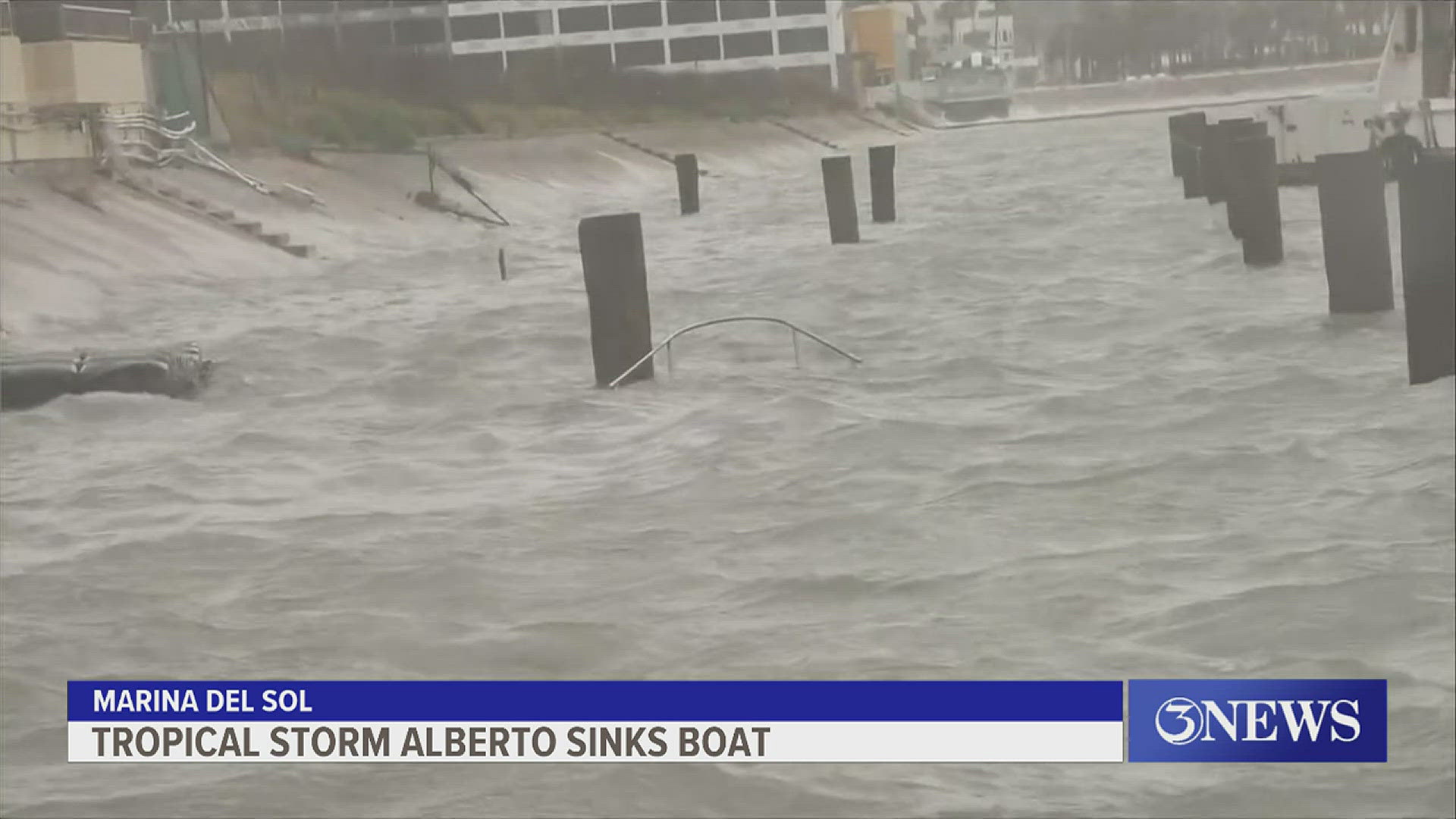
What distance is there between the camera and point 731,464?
249 centimetres

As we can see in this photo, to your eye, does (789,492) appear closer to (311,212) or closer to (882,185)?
(882,185)

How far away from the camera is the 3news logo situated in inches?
90.9

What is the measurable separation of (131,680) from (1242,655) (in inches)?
55.0

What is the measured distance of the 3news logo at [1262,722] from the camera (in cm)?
231

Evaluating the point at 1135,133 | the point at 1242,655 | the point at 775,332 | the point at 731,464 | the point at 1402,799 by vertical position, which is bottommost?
the point at 1402,799

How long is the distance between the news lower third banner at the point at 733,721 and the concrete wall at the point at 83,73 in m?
0.75

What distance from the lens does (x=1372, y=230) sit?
2570 millimetres

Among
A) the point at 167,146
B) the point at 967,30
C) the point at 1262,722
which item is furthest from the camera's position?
the point at 967,30

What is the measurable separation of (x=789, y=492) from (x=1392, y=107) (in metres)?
0.98

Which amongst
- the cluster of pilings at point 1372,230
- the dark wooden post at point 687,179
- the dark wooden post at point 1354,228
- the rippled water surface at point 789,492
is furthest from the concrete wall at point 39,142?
the dark wooden post at point 1354,228

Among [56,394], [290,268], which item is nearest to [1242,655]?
[290,268]

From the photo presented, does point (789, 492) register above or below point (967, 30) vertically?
below

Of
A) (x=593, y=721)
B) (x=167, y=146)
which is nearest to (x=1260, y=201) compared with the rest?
(x=593, y=721)

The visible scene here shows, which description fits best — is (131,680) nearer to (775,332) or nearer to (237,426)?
(237,426)
